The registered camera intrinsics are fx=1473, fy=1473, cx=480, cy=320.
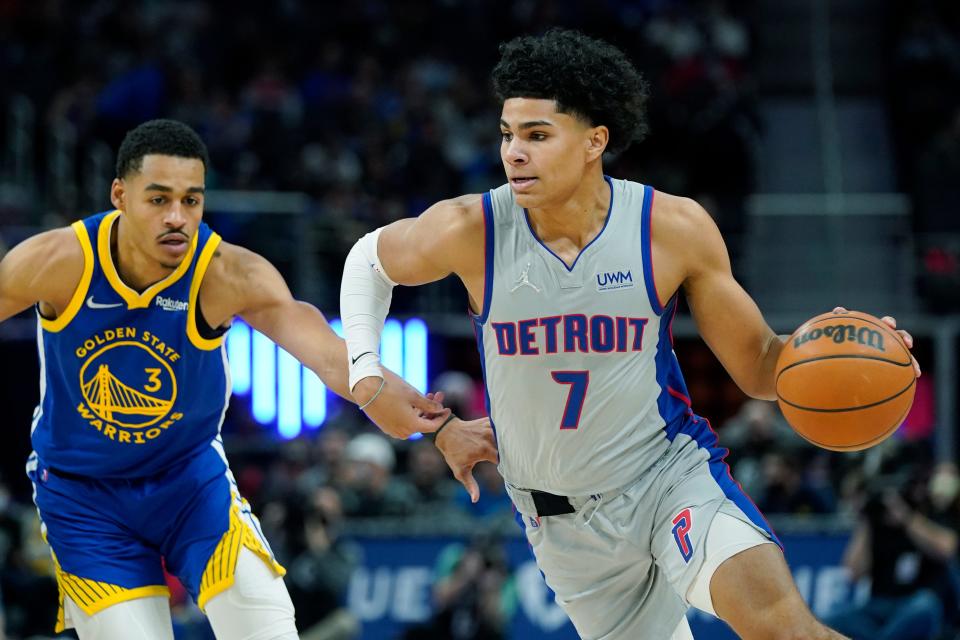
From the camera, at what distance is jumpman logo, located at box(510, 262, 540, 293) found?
5359 millimetres

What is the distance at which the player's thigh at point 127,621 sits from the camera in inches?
217

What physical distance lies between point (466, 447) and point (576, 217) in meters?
0.96

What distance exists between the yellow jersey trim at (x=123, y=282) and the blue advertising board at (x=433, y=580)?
4938 mm

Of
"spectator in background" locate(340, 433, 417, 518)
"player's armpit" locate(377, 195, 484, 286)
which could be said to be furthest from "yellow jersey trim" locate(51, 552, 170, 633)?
"spectator in background" locate(340, 433, 417, 518)

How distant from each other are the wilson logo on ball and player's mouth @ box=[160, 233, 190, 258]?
238cm

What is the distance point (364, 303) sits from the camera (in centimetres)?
578

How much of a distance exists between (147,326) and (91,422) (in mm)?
435

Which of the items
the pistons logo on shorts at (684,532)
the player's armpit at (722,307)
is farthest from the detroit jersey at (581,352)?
the pistons logo on shorts at (684,532)

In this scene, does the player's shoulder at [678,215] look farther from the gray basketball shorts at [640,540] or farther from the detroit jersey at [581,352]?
the gray basketball shorts at [640,540]

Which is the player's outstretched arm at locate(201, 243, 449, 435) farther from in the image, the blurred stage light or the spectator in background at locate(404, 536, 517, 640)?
the blurred stage light

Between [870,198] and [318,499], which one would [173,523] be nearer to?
[318,499]

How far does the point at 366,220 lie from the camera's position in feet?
46.7

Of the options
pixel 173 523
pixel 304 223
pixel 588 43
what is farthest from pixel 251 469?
pixel 588 43

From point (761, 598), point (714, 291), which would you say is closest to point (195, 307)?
point (714, 291)
